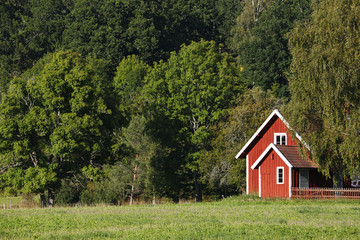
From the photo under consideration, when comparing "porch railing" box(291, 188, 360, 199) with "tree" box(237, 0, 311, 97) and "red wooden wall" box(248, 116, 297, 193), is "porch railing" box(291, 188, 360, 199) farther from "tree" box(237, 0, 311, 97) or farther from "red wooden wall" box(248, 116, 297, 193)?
"tree" box(237, 0, 311, 97)

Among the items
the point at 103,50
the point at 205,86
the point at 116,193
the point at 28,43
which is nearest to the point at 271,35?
the point at 205,86

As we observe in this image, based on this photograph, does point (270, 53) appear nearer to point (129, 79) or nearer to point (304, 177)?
point (129, 79)

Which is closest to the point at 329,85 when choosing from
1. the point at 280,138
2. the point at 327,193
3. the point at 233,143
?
the point at 327,193

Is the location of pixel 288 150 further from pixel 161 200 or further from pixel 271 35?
pixel 271 35

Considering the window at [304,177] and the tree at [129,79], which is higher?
the tree at [129,79]

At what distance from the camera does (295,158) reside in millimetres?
49250

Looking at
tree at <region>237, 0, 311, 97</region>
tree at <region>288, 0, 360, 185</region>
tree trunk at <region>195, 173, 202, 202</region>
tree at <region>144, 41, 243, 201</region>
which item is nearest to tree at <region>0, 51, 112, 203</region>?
tree at <region>144, 41, 243, 201</region>

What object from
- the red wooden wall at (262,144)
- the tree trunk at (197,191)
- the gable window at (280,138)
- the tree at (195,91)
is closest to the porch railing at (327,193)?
the red wooden wall at (262,144)

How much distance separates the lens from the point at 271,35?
8206 cm

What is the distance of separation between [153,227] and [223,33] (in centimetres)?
8568

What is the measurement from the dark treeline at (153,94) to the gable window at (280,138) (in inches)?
242

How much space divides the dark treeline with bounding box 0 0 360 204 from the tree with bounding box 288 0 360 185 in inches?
3.9

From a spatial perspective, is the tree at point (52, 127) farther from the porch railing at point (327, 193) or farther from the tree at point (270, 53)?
the tree at point (270, 53)

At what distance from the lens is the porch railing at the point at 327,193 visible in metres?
44.9
